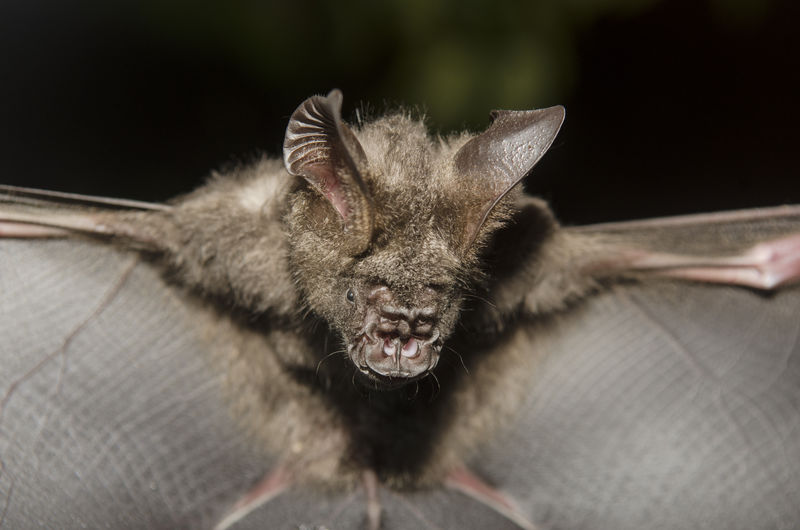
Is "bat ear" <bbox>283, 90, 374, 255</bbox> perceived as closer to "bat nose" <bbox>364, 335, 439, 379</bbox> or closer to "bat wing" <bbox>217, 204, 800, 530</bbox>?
"bat nose" <bbox>364, 335, 439, 379</bbox>

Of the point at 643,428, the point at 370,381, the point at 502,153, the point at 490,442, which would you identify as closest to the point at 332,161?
the point at 502,153

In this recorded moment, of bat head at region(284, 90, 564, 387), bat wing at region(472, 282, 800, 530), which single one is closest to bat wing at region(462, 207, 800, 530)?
bat wing at region(472, 282, 800, 530)

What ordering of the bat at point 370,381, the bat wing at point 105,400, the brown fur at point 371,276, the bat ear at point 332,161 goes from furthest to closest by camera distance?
the bat wing at point 105,400
the bat at point 370,381
the brown fur at point 371,276
the bat ear at point 332,161

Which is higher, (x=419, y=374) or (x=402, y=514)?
(x=419, y=374)

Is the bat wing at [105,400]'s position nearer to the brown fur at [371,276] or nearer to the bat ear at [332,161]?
the brown fur at [371,276]

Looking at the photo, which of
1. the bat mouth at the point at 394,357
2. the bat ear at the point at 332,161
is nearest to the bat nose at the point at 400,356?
the bat mouth at the point at 394,357

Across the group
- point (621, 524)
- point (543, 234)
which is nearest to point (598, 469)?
point (621, 524)

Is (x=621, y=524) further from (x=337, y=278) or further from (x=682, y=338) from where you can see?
(x=337, y=278)
